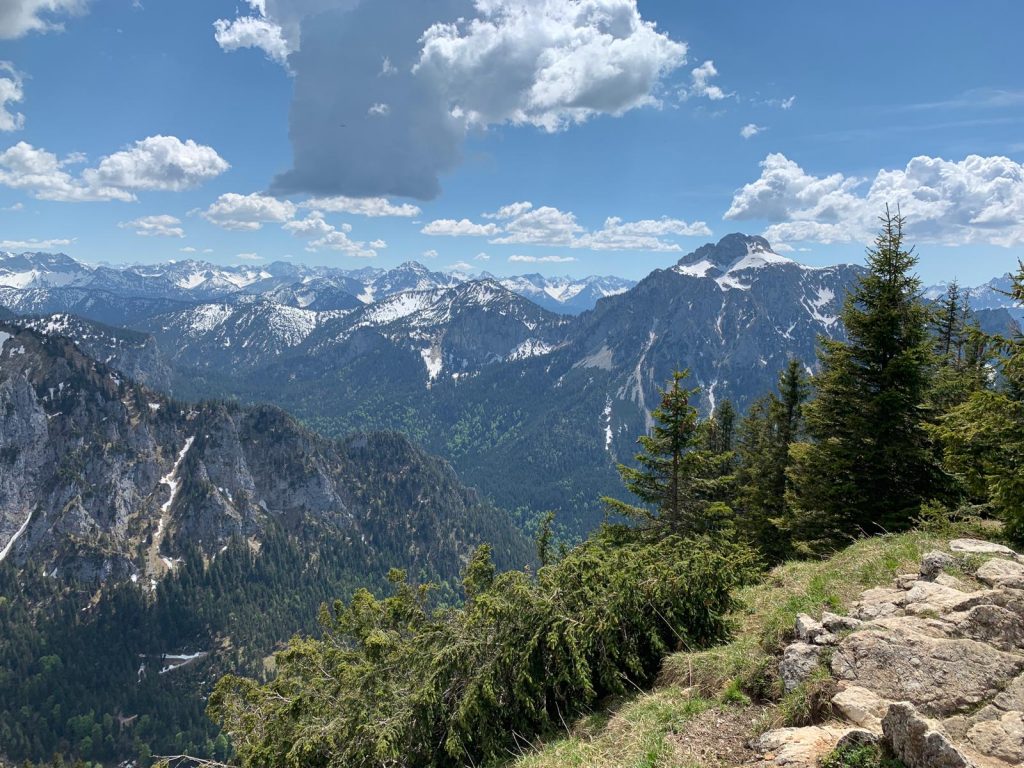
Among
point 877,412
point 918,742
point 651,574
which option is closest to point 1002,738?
point 918,742

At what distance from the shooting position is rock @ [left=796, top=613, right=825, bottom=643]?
10430mm

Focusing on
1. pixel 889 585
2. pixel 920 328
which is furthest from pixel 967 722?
pixel 920 328

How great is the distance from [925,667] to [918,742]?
2.56 metres

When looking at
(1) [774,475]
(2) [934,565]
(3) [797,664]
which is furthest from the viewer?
(1) [774,475]

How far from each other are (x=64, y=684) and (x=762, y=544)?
23566cm

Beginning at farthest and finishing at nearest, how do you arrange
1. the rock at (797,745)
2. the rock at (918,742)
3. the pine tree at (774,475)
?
1. the pine tree at (774,475)
2. the rock at (797,745)
3. the rock at (918,742)

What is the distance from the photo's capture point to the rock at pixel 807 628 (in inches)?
411

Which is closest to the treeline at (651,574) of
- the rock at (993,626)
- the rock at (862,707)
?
the rock at (862,707)

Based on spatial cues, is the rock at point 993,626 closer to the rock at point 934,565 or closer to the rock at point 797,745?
the rock at point 934,565

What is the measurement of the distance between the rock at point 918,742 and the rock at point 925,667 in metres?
1.72

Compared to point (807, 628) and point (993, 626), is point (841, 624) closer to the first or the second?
point (807, 628)

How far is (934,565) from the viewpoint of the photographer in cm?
1207

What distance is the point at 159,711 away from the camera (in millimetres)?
171500

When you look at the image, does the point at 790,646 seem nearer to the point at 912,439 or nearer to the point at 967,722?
the point at 967,722
